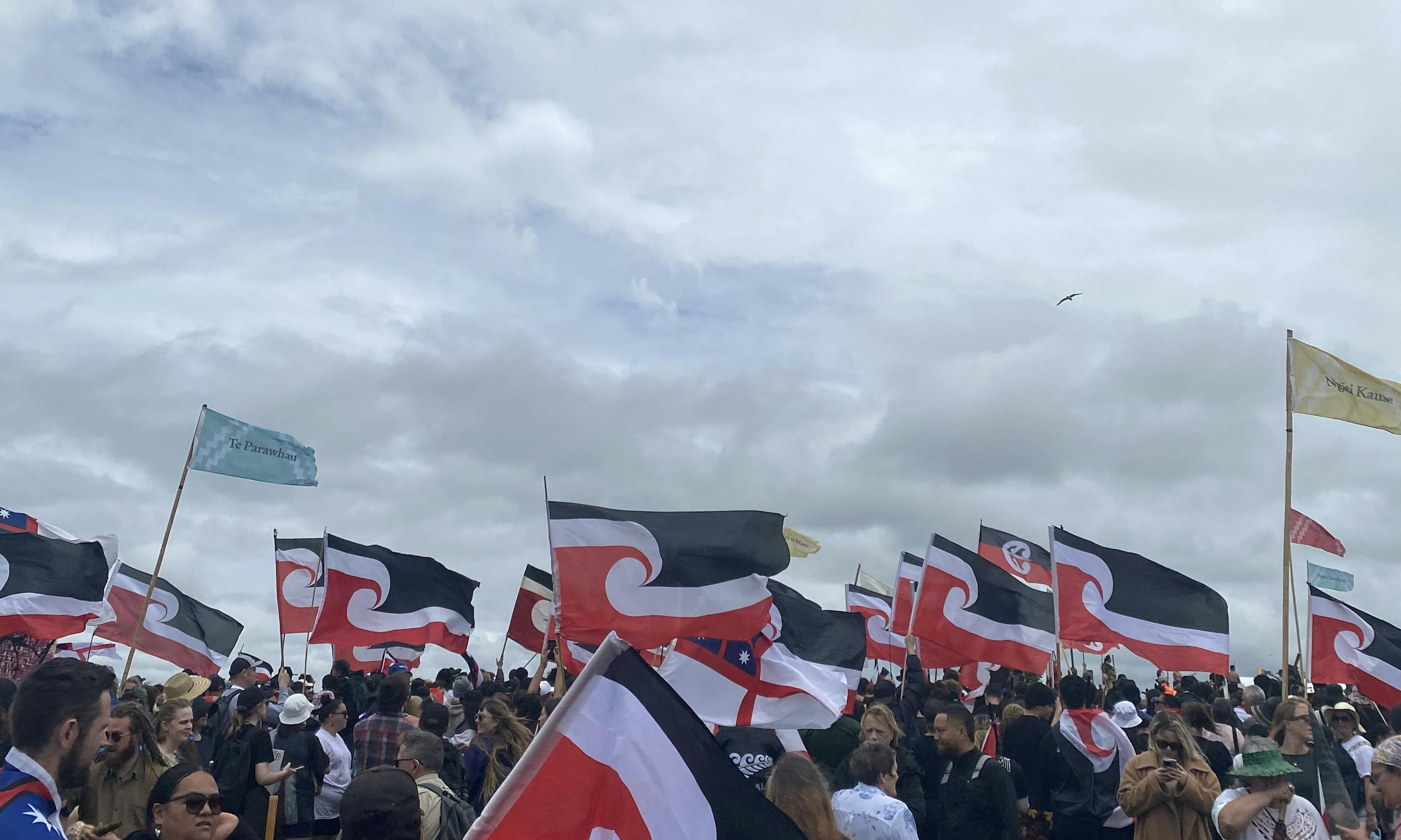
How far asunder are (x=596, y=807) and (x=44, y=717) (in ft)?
6.69

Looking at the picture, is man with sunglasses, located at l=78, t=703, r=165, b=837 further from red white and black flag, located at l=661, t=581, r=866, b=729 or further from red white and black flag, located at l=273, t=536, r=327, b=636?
red white and black flag, located at l=273, t=536, r=327, b=636

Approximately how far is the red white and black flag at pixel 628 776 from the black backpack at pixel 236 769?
7.27m

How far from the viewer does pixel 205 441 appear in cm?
2031

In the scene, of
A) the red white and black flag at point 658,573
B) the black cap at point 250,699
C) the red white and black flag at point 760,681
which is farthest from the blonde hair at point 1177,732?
the black cap at point 250,699

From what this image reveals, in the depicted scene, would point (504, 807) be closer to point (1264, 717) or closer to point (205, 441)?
point (1264, 717)

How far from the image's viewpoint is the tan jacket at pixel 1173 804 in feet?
26.1

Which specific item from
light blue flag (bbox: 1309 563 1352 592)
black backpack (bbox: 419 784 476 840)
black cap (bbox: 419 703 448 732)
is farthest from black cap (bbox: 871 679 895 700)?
light blue flag (bbox: 1309 563 1352 592)

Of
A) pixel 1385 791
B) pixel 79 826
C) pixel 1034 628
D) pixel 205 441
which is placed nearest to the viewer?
pixel 79 826

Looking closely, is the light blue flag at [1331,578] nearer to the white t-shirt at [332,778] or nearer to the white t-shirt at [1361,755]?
the white t-shirt at [1361,755]

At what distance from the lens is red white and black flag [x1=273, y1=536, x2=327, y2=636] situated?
71.9 feet

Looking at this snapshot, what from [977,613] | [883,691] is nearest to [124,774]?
[883,691]

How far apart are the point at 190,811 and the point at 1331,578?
111 feet

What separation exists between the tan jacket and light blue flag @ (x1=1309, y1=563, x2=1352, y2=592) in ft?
89.5

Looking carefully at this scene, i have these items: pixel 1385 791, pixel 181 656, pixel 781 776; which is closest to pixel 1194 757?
pixel 1385 791
